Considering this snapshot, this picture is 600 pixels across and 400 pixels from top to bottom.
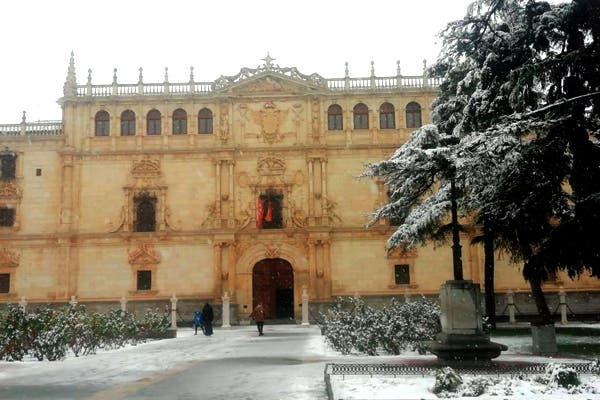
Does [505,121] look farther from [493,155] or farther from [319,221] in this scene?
[319,221]

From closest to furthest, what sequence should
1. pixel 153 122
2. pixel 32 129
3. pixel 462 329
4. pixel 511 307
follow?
1. pixel 462 329
2. pixel 511 307
3. pixel 153 122
4. pixel 32 129

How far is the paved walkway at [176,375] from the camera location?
11.7 meters

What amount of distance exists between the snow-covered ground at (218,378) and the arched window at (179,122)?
23.7 metres

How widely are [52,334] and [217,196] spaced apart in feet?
79.2

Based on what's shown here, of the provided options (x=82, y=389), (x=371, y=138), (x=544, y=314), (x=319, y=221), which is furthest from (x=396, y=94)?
(x=82, y=389)

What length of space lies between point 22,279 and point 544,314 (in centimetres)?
3210

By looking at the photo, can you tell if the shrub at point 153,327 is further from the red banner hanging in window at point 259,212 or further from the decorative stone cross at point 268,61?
the decorative stone cross at point 268,61

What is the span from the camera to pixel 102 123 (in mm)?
43406

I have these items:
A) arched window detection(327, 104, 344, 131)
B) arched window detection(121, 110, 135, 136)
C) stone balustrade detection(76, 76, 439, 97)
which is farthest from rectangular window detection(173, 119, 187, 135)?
arched window detection(327, 104, 344, 131)

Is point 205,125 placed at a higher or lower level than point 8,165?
higher

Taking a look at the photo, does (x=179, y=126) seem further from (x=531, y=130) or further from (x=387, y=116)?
(x=531, y=130)

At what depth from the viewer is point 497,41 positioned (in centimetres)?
1731

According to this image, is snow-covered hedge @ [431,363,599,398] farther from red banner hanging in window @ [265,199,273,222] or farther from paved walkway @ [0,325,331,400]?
red banner hanging in window @ [265,199,273,222]

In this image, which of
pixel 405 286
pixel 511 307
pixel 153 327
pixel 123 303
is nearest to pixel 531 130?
pixel 153 327
